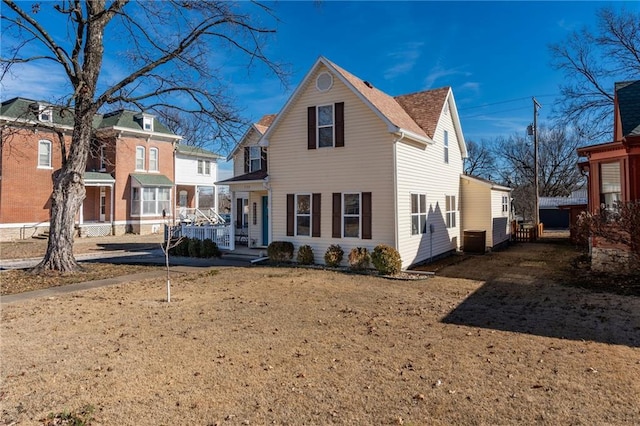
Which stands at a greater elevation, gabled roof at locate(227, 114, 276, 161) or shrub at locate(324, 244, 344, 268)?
gabled roof at locate(227, 114, 276, 161)

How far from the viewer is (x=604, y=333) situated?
6.27 metres

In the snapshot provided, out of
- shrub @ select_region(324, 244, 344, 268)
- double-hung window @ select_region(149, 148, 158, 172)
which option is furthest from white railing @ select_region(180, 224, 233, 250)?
double-hung window @ select_region(149, 148, 158, 172)

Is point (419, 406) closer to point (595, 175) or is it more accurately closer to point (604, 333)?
point (604, 333)

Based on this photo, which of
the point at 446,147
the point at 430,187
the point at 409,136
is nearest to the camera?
the point at 409,136

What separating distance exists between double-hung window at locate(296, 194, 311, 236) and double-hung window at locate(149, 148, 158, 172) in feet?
70.2

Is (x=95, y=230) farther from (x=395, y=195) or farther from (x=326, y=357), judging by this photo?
(x=326, y=357)

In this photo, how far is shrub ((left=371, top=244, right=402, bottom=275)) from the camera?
12.0m

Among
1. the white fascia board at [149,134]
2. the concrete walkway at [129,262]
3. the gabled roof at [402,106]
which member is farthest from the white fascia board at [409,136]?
the white fascia board at [149,134]

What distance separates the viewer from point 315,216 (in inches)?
553

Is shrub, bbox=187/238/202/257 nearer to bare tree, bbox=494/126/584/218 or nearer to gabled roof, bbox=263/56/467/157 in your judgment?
gabled roof, bbox=263/56/467/157

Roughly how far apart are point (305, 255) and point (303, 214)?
1573 millimetres

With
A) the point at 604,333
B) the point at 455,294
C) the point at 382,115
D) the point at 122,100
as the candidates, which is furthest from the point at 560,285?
the point at 122,100

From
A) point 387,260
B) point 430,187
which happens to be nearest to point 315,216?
point 387,260

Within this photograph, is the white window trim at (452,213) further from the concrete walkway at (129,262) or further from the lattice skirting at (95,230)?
the lattice skirting at (95,230)
